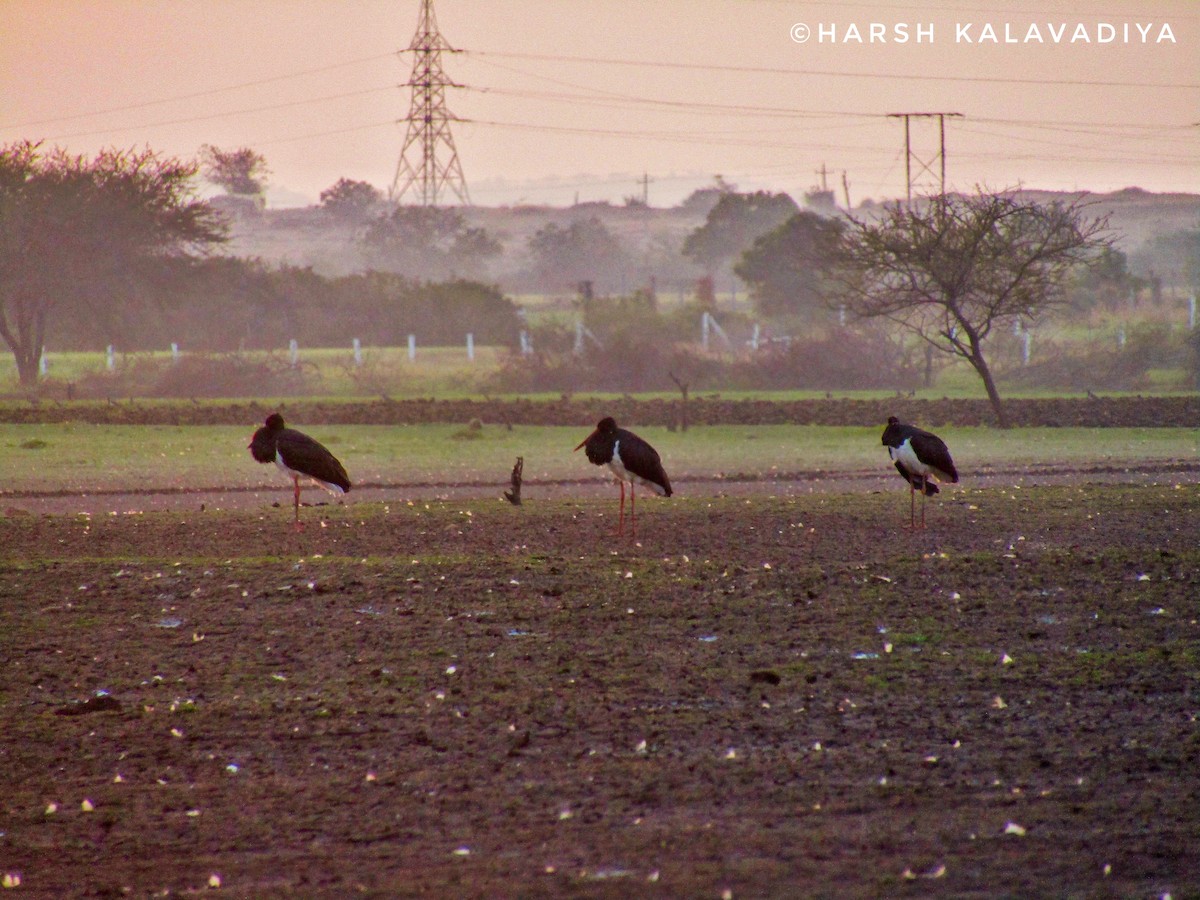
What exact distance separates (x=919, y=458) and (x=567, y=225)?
5824 inches

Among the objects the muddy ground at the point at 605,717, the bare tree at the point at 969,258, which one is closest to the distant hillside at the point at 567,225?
the bare tree at the point at 969,258

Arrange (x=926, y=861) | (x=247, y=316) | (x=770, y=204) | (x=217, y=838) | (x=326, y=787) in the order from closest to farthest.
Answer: (x=926, y=861) < (x=217, y=838) < (x=326, y=787) < (x=247, y=316) < (x=770, y=204)

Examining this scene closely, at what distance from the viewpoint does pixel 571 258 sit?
4828 inches

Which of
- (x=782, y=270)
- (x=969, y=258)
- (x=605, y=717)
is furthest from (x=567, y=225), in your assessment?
(x=605, y=717)

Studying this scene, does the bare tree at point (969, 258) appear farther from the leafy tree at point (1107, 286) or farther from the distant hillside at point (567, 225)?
the distant hillside at point (567, 225)

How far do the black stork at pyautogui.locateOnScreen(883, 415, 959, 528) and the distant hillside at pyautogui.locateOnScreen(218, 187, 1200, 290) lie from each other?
102 metres

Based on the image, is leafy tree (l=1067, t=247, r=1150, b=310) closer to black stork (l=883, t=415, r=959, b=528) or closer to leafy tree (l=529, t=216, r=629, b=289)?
leafy tree (l=529, t=216, r=629, b=289)

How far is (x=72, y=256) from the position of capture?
2148 inches

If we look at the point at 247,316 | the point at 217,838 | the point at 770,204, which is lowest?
the point at 217,838

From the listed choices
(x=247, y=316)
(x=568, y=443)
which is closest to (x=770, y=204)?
(x=247, y=316)

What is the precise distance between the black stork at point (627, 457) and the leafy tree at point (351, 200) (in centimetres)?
13588

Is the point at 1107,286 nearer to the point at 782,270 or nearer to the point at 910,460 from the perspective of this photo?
the point at 782,270

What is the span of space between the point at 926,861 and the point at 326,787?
2721 millimetres

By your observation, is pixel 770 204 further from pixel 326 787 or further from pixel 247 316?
pixel 326 787
